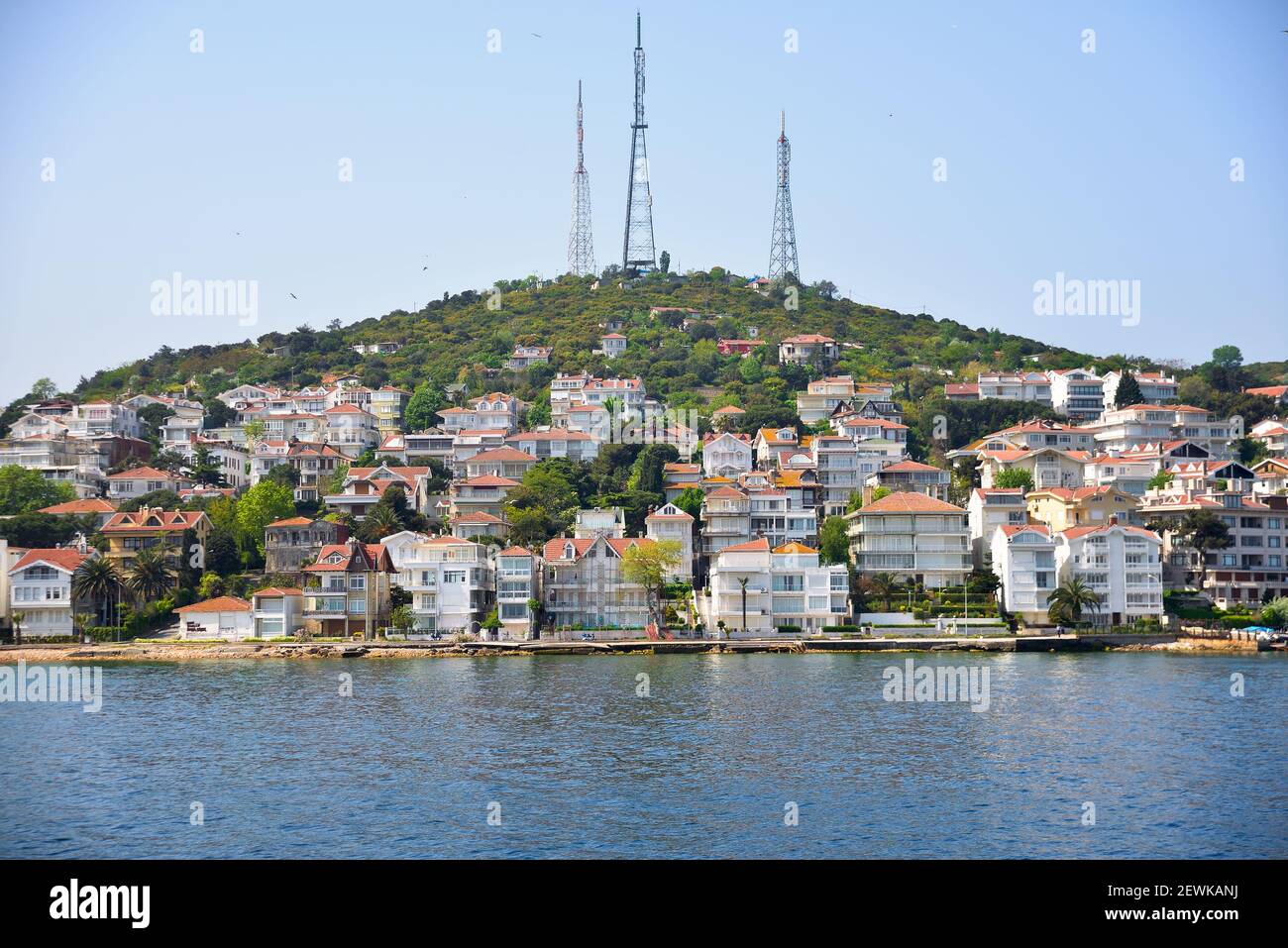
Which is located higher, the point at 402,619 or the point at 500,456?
the point at 500,456

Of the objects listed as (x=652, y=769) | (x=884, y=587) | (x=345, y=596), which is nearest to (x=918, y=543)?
(x=884, y=587)

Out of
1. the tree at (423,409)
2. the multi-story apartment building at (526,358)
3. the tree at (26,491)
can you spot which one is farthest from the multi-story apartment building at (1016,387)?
the tree at (26,491)

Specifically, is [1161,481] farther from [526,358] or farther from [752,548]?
[526,358]

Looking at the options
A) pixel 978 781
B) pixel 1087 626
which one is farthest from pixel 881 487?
pixel 978 781

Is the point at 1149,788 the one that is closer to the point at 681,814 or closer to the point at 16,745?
the point at 681,814

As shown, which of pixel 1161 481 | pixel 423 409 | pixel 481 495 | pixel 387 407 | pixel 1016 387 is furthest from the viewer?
pixel 1016 387

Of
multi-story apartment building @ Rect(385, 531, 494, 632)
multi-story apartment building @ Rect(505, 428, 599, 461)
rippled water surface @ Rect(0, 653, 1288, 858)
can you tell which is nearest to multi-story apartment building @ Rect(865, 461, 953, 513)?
multi-story apartment building @ Rect(505, 428, 599, 461)
